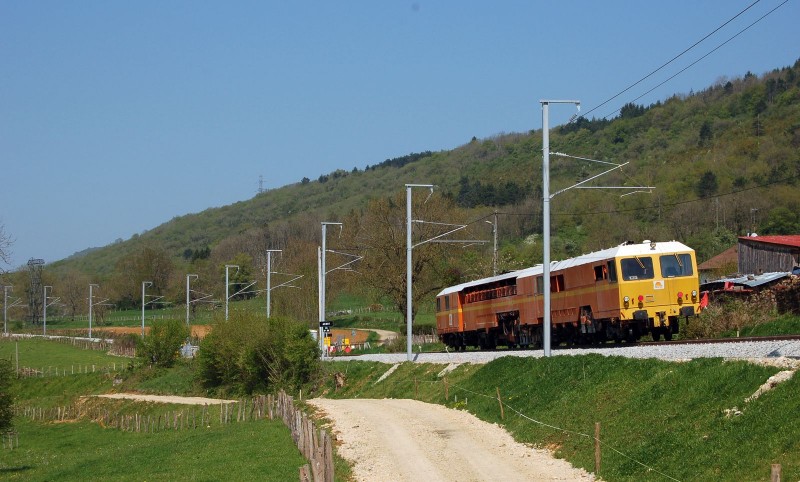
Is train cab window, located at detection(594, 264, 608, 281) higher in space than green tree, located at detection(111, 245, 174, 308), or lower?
lower

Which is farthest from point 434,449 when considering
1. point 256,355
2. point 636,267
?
point 256,355

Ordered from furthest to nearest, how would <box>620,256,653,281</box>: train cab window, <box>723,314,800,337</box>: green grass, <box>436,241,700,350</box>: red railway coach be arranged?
<box>620,256,653,281</box>: train cab window → <box>436,241,700,350</box>: red railway coach → <box>723,314,800,337</box>: green grass

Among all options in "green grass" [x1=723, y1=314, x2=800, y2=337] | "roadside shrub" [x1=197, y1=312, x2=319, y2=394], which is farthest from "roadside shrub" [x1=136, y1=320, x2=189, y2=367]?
"green grass" [x1=723, y1=314, x2=800, y2=337]

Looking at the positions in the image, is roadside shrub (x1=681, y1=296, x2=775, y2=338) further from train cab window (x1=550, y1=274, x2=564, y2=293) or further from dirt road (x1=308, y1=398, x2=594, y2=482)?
dirt road (x1=308, y1=398, x2=594, y2=482)

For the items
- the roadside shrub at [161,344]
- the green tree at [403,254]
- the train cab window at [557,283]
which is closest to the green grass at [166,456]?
the train cab window at [557,283]

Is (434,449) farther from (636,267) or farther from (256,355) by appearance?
(256,355)

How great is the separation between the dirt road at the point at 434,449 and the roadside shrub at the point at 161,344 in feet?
175

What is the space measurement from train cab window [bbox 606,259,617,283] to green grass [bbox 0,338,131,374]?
65877mm

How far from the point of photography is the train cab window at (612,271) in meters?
39.9

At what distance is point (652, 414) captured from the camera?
2112 centimetres

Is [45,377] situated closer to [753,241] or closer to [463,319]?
[463,319]

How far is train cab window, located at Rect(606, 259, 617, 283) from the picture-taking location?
39906mm

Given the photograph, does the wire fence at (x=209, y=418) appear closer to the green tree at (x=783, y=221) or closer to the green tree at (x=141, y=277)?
the green tree at (x=783, y=221)

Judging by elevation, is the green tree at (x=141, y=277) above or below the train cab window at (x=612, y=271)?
above
